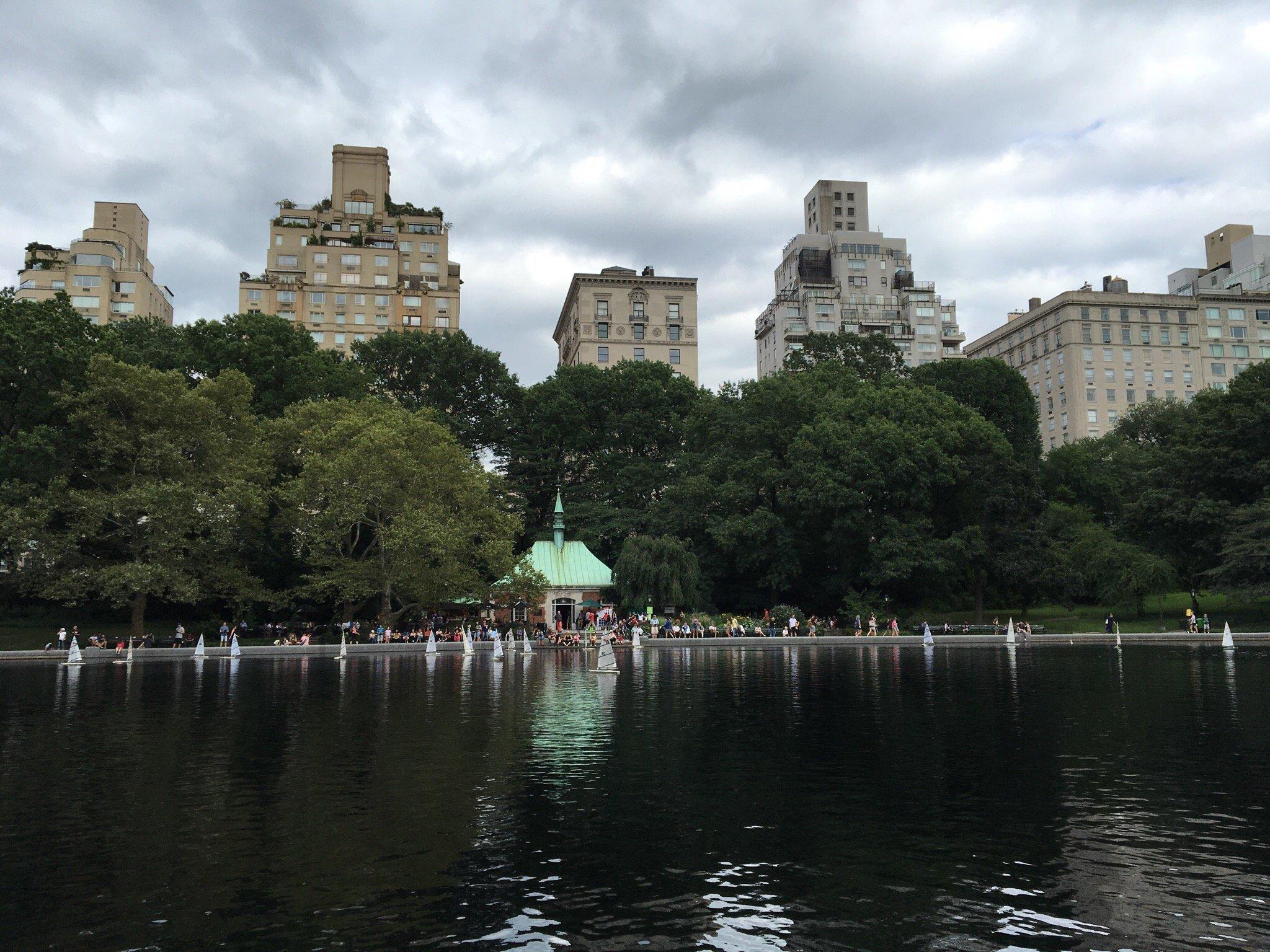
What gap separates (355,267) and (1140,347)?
101m

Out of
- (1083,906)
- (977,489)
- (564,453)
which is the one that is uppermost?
(564,453)

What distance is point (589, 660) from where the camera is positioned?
155 feet

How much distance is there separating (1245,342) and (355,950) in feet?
480

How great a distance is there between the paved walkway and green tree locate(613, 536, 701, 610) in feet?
23.2

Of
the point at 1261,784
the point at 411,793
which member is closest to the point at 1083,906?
the point at 1261,784

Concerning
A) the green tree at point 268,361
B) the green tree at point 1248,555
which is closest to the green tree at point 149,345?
the green tree at point 268,361

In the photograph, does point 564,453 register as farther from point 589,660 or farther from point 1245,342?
point 1245,342

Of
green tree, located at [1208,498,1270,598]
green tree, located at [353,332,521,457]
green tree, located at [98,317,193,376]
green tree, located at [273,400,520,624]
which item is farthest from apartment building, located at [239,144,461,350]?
green tree, located at [1208,498,1270,598]

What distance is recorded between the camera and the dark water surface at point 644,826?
364 inches

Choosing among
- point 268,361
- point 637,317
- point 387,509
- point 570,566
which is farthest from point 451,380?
point 637,317

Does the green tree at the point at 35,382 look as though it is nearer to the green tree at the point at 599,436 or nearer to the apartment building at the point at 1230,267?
the green tree at the point at 599,436

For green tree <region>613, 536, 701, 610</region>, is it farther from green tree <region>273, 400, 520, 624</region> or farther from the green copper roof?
green tree <region>273, 400, 520, 624</region>

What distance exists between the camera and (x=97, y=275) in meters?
113

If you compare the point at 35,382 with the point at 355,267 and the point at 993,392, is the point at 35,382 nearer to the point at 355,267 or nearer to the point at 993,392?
the point at 355,267
